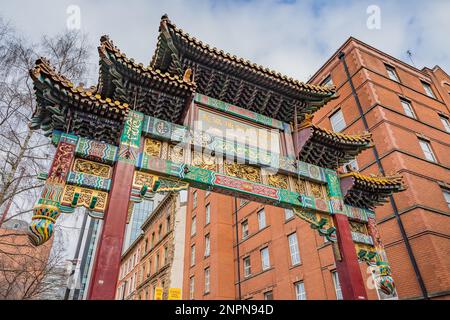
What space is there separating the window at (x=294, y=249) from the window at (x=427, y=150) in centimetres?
872

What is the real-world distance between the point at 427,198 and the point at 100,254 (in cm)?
1474

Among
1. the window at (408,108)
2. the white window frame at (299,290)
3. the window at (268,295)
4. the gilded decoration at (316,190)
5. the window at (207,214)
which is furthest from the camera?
the window at (207,214)

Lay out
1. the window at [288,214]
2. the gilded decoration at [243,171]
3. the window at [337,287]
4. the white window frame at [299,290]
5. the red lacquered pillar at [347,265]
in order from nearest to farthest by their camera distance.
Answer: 1. the red lacquered pillar at [347,265]
2. the gilded decoration at [243,171]
3. the window at [337,287]
4. the white window frame at [299,290]
5. the window at [288,214]

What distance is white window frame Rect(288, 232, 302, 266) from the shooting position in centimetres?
1838

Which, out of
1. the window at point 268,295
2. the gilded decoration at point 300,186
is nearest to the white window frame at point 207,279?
the window at point 268,295

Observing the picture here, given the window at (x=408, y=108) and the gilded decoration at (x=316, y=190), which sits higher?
the window at (x=408, y=108)

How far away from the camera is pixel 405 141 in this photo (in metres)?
16.4

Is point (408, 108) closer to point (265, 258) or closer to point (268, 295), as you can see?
point (265, 258)

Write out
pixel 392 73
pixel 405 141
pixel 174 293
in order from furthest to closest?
pixel 392 73
pixel 405 141
pixel 174 293

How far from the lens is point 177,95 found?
7.62 metres

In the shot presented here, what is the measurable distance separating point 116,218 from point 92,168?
4.80ft

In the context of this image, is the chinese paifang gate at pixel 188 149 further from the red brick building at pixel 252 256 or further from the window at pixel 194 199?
the window at pixel 194 199

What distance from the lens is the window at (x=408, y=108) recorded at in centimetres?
1872

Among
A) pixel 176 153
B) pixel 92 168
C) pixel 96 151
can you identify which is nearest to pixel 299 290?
pixel 176 153
